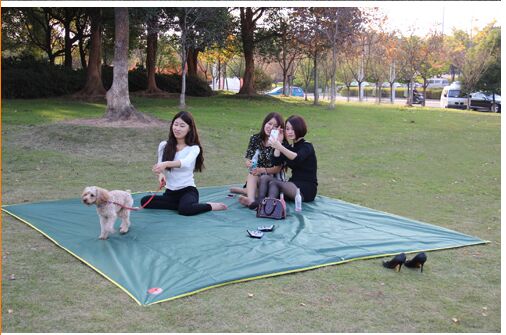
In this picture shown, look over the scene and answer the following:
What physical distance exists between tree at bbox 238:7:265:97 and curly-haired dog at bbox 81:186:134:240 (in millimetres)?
25303

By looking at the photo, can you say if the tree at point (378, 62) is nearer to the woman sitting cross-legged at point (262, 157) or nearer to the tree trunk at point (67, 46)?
the tree trunk at point (67, 46)

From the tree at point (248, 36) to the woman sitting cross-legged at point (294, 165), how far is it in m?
23.5

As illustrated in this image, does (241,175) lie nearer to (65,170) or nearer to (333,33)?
(65,170)

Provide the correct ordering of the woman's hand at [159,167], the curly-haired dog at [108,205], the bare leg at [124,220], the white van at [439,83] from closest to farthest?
the curly-haired dog at [108,205]
the bare leg at [124,220]
the woman's hand at [159,167]
the white van at [439,83]

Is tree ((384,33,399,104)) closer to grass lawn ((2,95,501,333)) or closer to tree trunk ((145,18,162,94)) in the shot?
tree trunk ((145,18,162,94))

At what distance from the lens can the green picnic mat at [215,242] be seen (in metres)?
4.27

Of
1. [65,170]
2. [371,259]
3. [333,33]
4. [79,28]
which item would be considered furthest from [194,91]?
[371,259]

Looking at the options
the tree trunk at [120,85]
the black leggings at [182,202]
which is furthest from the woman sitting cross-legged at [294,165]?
the tree trunk at [120,85]

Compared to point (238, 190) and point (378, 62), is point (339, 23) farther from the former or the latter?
point (238, 190)

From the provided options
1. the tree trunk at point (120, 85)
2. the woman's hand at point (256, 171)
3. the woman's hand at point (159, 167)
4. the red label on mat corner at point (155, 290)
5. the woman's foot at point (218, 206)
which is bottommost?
the red label on mat corner at point (155, 290)

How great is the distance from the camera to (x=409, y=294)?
13.4ft

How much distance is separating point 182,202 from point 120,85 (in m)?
9.38

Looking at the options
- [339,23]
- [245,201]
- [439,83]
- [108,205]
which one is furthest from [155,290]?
[439,83]

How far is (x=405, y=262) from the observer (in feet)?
15.2
